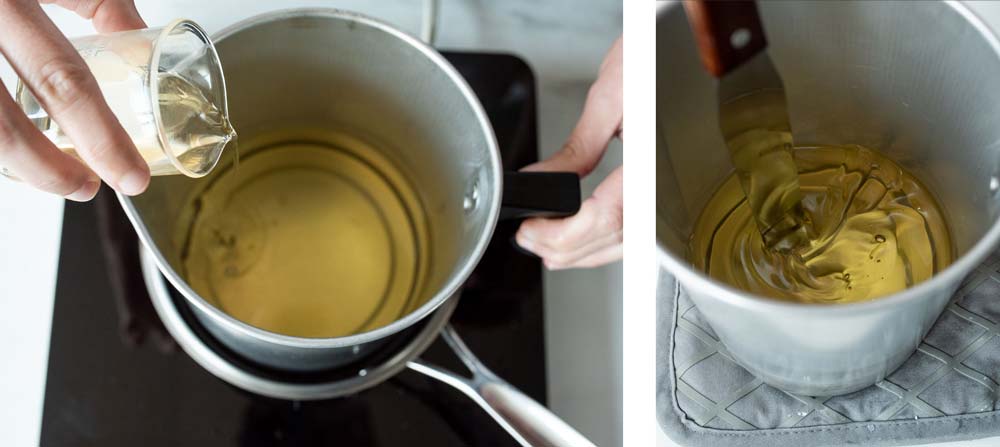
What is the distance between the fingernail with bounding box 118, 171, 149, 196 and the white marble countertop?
87 mm

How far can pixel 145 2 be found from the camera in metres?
→ 0.52

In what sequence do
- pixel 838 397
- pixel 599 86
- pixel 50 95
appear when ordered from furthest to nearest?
pixel 599 86 < pixel 838 397 < pixel 50 95

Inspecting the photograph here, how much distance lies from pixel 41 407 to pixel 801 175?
0.43m

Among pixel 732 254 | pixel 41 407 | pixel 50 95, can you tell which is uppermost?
pixel 50 95

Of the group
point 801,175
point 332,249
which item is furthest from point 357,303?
point 801,175

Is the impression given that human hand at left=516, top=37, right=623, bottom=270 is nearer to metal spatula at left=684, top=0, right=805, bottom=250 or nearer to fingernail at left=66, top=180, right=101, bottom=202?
metal spatula at left=684, top=0, right=805, bottom=250

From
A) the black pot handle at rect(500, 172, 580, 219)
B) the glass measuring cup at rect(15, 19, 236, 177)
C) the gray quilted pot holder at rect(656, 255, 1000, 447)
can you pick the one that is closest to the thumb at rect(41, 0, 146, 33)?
the glass measuring cup at rect(15, 19, 236, 177)

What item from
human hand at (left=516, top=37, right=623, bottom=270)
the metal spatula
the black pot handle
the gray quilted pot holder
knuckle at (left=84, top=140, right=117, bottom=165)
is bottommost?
the gray quilted pot holder

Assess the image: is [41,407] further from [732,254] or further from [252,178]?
[732,254]

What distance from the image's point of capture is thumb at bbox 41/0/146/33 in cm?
42

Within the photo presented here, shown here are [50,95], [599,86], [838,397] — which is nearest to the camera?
[50,95]

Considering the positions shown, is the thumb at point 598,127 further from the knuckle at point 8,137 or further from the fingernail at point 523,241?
the knuckle at point 8,137

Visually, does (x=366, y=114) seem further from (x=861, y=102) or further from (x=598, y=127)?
(x=861, y=102)

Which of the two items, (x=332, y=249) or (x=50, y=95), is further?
(x=332, y=249)
